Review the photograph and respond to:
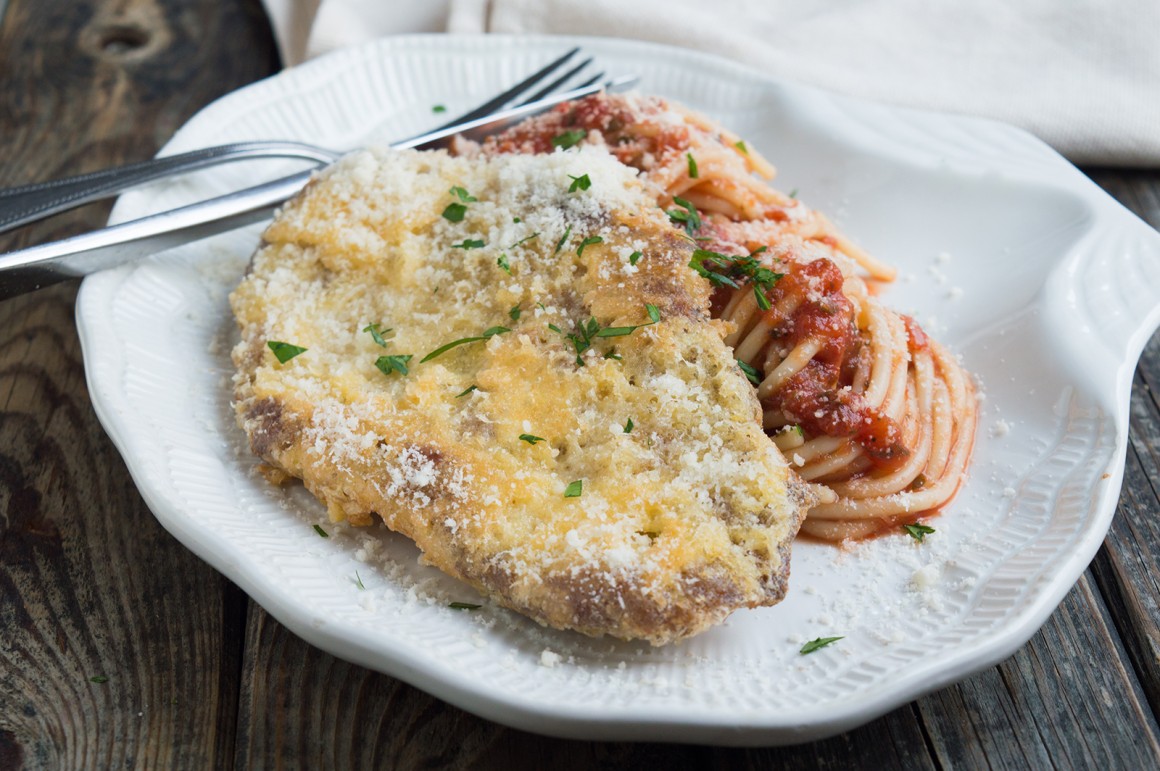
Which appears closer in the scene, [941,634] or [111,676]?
[941,634]

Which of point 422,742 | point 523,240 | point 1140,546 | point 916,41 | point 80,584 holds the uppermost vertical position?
point 523,240

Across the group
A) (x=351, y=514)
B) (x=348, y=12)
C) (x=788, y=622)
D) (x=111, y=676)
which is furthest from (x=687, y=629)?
(x=348, y=12)

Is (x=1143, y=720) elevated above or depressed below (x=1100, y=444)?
below

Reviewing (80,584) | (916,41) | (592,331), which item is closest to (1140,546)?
(592,331)

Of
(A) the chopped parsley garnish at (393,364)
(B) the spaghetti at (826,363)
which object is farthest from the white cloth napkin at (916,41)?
(A) the chopped parsley garnish at (393,364)

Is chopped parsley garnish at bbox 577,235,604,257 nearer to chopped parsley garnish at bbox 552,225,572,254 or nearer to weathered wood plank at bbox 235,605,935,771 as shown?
chopped parsley garnish at bbox 552,225,572,254

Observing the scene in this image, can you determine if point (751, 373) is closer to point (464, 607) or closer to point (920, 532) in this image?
point (920, 532)

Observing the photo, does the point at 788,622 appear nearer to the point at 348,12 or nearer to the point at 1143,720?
the point at 1143,720
